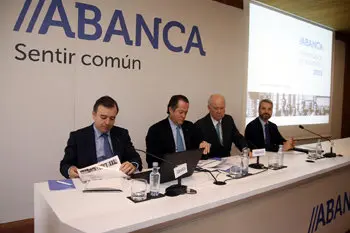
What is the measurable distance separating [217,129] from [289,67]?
2838mm

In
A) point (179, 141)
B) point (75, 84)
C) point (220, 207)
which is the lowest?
point (220, 207)

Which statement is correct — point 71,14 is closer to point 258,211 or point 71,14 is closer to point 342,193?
Result: point 258,211

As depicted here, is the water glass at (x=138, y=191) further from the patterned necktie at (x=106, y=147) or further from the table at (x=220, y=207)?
the patterned necktie at (x=106, y=147)

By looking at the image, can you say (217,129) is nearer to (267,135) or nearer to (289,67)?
(267,135)

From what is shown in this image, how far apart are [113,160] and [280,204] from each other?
123cm

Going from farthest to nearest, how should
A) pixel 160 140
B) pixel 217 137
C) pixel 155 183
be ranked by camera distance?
1. pixel 217 137
2. pixel 160 140
3. pixel 155 183

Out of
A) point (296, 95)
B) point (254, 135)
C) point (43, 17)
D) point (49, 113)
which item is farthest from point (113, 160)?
point (296, 95)

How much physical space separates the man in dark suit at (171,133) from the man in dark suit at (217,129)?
369 millimetres

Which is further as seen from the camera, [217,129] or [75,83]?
[217,129]

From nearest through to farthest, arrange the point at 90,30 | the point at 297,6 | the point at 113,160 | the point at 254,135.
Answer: the point at 113,160
the point at 90,30
the point at 254,135
the point at 297,6

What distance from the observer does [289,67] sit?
5.36 metres

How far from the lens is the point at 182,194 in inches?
64.5

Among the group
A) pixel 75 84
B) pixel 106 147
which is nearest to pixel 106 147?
pixel 106 147

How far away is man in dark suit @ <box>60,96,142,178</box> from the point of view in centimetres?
210
